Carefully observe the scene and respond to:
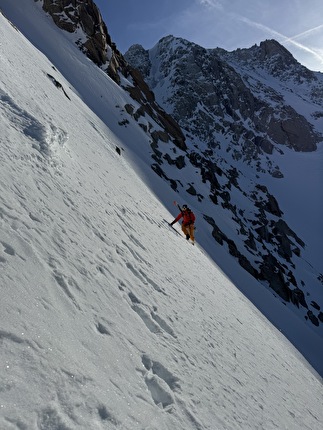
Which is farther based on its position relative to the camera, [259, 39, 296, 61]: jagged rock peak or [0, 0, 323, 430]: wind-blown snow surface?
[259, 39, 296, 61]: jagged rock peak

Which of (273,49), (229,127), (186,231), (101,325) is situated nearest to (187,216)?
(186,231)

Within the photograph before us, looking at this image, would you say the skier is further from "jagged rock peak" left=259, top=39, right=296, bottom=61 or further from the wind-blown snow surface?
"jagged rock peak" left=259, top=39, right=296, bottom=61

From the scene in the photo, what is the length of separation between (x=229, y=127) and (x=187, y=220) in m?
84.2

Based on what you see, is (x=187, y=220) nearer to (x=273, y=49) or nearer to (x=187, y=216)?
(x=187, y=216)

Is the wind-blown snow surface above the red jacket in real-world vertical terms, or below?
below

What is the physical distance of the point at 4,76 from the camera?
12648 millimetres

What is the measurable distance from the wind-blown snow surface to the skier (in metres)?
5.39

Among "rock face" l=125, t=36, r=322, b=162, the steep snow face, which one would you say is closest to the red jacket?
the steep snow face

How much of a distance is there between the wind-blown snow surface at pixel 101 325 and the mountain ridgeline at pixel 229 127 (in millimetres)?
20227

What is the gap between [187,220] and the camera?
18234mm

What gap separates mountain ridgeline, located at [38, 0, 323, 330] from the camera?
3900 cm

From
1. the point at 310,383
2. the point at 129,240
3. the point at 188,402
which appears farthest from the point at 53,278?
the point at 310,383

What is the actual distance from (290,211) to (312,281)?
1156 inches

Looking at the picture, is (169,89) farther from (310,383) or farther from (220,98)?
(310,383)
